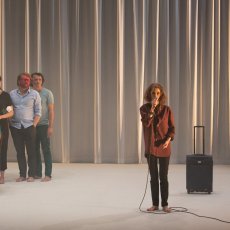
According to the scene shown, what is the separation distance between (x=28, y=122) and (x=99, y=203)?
169cm

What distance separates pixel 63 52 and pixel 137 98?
4.74ft

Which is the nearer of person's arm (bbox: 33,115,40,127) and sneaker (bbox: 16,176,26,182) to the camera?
person's arm (bbox: 33,115,40,127)

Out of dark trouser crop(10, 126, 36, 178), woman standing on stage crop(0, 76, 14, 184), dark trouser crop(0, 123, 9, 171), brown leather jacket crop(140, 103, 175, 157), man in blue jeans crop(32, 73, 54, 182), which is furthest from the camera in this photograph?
man in blue jeans crop(32, 73, 54, 182)

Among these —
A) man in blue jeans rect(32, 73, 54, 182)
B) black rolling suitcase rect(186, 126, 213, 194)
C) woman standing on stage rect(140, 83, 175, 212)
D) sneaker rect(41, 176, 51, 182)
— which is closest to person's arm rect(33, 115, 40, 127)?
man in blue jeans rect(32, 73, 54, 182)

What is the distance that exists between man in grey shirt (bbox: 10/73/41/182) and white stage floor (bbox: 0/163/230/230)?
12.1 inches

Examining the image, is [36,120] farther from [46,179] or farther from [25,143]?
[46,179]

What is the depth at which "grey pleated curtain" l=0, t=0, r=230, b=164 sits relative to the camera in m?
8.34

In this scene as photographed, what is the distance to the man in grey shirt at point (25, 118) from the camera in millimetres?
6348

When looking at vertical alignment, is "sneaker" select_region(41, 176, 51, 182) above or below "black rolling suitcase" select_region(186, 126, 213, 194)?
below

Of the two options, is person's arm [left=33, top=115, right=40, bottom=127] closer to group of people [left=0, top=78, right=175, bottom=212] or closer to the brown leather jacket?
group of people [left=0, top=78, right=175, bottom=212]

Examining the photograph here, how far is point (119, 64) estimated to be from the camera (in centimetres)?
846

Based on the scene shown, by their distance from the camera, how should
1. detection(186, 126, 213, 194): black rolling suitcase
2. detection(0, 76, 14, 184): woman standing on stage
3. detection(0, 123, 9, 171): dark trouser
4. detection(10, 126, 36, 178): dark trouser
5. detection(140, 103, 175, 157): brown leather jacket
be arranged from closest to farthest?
detection(140, 103, 175, 157): brown leather jacket, detection(186, 126, 213, 194): black rolling suitcase, detection(0, 76, 14, 184): woman standing on stage, detection(0, 123, 9, 171): dark trouser, detection(10, 126, 36, 178): dark trouser

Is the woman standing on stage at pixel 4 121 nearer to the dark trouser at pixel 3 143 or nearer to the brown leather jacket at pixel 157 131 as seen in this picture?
the dark trouser at pixel 3 143

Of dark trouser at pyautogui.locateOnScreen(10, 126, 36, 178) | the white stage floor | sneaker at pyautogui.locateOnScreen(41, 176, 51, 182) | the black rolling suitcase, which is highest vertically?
dark trouser at pyautogui.locateOnScreen(10, 126, 36, 178)
